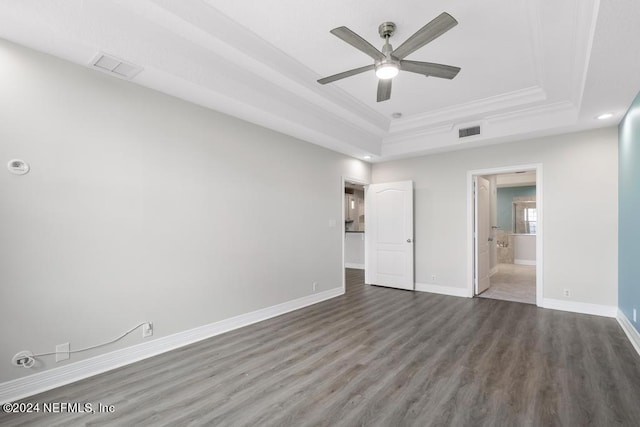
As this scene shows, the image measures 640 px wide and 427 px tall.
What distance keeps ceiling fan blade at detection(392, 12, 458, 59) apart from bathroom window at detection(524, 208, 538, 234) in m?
9.82

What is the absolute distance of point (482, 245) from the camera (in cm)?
562

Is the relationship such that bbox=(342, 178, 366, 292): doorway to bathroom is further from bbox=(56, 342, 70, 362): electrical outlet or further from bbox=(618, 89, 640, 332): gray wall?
bbox=(56, 342, 70, 362): electrical outlet

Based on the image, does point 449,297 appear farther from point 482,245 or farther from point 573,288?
point 573,288

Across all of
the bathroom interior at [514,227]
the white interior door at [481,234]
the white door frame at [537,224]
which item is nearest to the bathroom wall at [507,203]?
the bathroom interior at [514,227]

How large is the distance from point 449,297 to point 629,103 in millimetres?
3490

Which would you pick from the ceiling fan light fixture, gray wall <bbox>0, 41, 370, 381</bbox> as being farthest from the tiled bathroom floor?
the ceiling fan light fixture

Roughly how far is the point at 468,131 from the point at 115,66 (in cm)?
476

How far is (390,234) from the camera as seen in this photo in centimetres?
606

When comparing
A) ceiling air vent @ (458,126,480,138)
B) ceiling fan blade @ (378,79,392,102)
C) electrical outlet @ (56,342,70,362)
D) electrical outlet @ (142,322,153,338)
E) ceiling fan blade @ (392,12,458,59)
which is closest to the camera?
ceiling fan blade @ (392,12,458,59)

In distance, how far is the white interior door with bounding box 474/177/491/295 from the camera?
5.39m

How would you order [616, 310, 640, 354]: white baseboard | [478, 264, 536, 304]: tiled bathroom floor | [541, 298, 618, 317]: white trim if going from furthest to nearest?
[478, 264, 536, 304]: tiled bathroom floor
[541, 298, 618, 317]: white trim
[616, 310, 640, 354]: white baseboard

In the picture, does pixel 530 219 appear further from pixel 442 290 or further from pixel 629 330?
pixel 629 330

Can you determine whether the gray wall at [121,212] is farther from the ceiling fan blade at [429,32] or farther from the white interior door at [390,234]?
the white interior door at [390,234]

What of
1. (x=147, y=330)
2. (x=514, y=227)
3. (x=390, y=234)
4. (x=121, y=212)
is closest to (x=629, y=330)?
(x=390, y=234)
